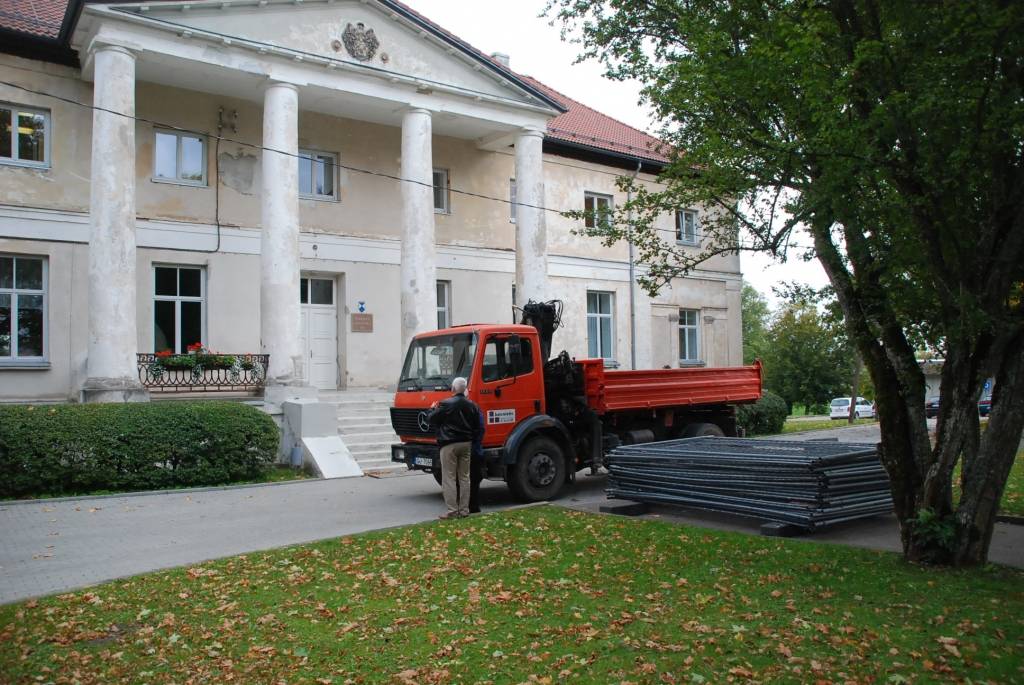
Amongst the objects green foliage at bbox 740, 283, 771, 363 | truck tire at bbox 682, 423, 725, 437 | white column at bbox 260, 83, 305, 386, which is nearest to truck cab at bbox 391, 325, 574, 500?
truck tire at bbox 682, 423, 725, 437

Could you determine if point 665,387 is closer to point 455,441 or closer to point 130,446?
point 455,441

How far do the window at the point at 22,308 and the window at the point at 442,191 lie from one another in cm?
986

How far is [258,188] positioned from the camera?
66.3ft

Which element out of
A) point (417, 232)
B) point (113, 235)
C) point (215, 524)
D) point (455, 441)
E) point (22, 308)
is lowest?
point (215, 524)

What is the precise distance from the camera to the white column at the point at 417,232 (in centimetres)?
1988

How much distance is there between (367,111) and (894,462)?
16.5 meters

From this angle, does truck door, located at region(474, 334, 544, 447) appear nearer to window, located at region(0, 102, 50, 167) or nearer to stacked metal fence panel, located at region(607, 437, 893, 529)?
stacked metal fence panel, located at region(607, 437, 893, 529)

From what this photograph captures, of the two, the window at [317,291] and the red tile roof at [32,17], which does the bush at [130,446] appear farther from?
the red tile roof at [32,17]

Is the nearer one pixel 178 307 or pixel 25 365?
pixel 25 365

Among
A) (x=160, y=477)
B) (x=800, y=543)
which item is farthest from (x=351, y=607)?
(x=160, y=477)

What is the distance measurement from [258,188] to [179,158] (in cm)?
183

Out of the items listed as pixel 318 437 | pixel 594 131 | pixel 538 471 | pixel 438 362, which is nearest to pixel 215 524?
pixel 438 362

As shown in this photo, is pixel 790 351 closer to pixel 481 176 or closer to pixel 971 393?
pixel 481 176

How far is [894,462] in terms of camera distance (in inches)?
305
